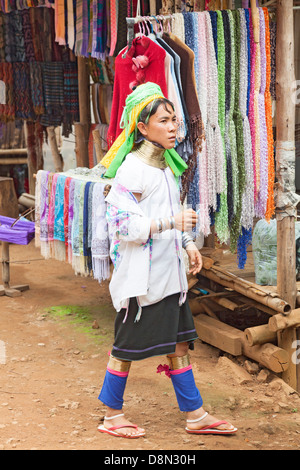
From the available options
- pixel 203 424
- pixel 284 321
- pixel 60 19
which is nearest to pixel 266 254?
pixel 284 321

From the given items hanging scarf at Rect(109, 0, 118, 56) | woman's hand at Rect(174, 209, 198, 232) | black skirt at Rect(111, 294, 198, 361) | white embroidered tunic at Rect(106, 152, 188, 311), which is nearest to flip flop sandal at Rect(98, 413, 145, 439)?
black skirt at Rect(111, 294, 198, 361)

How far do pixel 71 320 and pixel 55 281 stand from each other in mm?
1441

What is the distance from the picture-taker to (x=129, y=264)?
11.3ft

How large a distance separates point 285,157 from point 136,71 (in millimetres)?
1245

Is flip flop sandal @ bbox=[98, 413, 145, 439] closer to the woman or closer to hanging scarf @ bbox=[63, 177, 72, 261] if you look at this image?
the woman

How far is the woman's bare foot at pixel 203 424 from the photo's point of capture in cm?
370

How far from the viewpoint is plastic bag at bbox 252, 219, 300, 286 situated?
16.8ft

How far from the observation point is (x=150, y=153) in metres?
3.44

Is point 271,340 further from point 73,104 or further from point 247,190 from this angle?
point 73,104

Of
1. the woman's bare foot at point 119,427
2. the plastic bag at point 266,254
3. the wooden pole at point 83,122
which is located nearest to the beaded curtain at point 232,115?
the plastic bag at point 266,254

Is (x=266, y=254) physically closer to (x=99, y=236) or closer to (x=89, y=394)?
(x=99, y=236)

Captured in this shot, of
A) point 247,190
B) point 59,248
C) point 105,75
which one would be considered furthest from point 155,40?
point 105,75

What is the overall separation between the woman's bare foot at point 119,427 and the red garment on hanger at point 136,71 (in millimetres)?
1836

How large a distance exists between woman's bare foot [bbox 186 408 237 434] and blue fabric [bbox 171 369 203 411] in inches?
2.4
